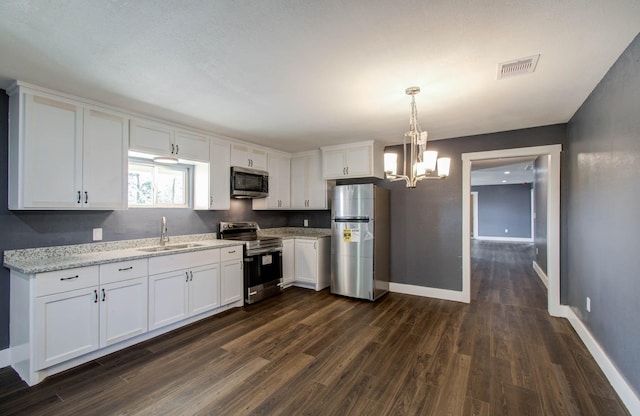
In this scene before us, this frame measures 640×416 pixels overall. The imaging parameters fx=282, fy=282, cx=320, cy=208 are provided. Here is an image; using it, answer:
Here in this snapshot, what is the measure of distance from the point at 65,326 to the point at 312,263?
3107mm

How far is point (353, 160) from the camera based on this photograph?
4.59 m

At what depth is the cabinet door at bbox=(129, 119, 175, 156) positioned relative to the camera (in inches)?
122

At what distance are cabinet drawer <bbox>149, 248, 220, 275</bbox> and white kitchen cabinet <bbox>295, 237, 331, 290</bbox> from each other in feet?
5.14

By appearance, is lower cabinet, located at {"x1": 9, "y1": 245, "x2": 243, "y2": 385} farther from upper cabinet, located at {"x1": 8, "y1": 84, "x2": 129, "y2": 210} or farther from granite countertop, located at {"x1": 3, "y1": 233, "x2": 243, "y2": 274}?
upper cabinet, located at {"x1": 8, "y1": 84, "x2": 129, "y2": 210}

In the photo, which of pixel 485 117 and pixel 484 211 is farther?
pixel 484 211

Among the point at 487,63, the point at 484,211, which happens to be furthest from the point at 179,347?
the point at 484,211

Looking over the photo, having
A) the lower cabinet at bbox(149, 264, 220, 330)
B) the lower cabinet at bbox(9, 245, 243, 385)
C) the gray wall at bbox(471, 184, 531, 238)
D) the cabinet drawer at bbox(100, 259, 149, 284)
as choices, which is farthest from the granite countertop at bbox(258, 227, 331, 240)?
the gray wall at bbox(471, 184, 531, 238)

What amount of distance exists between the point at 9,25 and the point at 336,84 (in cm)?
211

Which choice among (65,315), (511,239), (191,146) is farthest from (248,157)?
(511,239)

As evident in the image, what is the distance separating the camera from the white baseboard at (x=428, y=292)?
4.15m

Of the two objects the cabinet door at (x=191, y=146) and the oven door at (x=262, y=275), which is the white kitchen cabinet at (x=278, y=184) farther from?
the cabinet door at (x=191, y=146)

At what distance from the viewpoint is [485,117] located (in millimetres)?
3312

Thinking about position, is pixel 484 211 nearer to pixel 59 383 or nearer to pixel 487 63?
pixel 487 63


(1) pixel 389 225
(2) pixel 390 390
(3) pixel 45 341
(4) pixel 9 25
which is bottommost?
(2) pixel 390 390
